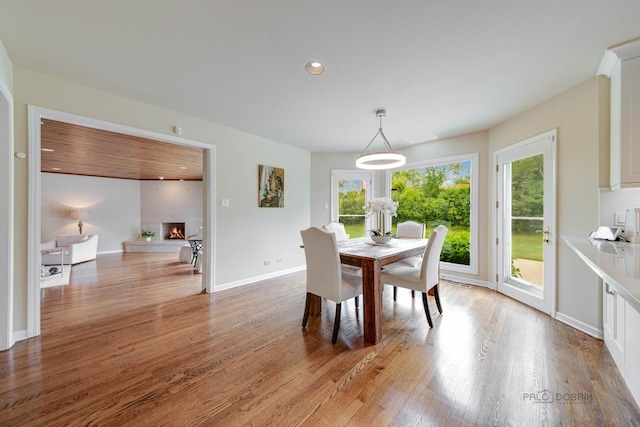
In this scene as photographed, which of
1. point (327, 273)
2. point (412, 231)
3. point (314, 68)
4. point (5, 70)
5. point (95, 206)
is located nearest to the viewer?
point (5, 70)

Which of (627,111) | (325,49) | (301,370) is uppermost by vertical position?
(325,49)

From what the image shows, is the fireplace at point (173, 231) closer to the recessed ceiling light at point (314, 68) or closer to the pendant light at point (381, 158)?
the pendant light at point (381, 158)

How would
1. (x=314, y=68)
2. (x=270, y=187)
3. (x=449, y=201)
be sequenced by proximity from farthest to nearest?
(x=270, y=187), (x=449, y=201), (x=314, y=68)

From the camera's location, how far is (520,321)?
2.56 meters

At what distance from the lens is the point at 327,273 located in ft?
7.50

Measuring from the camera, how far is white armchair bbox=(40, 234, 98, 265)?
15.8 feet

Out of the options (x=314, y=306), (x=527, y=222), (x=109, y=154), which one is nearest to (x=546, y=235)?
A: (x=527, y=222)

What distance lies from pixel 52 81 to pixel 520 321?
17.2 feet

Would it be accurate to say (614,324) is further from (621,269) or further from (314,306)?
(314,306)

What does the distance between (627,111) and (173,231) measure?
9665 mm

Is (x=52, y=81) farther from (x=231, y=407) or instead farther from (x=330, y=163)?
(x=330, y=163)

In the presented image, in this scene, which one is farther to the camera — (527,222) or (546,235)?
(527,222)

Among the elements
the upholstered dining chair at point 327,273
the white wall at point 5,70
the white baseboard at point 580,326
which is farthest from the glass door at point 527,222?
the white wall at point 5,70

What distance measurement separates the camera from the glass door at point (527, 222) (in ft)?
8.83
